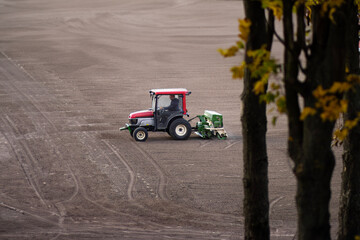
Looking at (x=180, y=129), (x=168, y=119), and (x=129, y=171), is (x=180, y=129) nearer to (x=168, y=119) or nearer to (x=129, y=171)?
(x=168, y=119)

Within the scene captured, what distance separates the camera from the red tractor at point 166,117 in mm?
22719

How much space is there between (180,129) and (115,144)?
2.46 metres

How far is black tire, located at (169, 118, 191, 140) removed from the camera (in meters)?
22.8

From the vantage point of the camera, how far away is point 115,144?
22344 mm

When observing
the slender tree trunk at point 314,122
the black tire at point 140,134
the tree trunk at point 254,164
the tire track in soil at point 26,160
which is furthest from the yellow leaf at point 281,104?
the black tire at point 140,134

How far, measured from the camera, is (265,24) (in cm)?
940

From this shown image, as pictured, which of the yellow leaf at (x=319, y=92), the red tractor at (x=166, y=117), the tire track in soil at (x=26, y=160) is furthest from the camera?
the red tractor at (x=166, y=117)

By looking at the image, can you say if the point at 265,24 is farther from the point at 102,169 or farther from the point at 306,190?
the point at 102,169

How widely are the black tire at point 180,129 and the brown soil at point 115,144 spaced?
31 centimetres

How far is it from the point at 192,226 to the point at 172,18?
38.1 meters

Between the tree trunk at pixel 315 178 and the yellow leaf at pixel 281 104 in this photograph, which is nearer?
the tree trunk at pixel 315 178

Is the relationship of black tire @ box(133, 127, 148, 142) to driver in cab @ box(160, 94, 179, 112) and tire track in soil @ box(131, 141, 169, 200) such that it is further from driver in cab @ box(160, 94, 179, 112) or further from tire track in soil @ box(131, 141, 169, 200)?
driver in cab @ box(160, 94, 179, 112)

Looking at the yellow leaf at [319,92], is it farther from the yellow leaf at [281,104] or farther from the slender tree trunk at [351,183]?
the slender tree trunk at [351,183]

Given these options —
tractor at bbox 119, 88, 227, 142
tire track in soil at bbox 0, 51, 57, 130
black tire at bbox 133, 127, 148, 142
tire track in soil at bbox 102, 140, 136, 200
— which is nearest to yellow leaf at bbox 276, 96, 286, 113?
tire track in soil at bbox 102, 140, 136, 200
